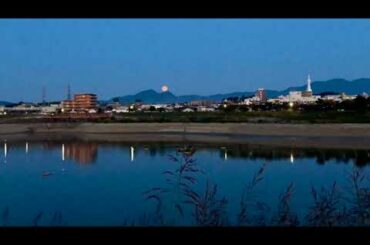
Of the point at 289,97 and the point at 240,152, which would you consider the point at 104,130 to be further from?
the point at 289,97

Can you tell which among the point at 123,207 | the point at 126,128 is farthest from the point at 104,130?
the point at 123,207

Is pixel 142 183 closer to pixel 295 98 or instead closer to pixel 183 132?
pixel 183 132

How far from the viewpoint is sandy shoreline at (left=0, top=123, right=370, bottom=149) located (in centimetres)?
2792

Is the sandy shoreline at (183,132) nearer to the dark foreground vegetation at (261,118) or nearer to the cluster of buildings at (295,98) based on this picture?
the dark foreground vegetation at (261,118)

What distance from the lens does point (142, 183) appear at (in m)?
11.0

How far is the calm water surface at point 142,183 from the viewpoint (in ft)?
21.3

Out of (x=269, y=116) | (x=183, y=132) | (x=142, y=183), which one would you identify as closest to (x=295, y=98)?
(x=269, y=116)

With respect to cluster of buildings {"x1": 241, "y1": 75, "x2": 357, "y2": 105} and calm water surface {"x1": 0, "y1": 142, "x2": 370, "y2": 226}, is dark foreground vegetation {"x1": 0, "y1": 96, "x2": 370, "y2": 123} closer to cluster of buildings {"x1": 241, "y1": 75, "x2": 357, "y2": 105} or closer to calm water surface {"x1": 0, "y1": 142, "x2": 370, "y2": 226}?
cluster of buildings {"x1": 241, "y1": 75, "x2": 357, "y2": 105}

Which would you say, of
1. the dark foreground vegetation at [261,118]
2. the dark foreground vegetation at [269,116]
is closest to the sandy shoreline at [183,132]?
the dark foreground vegetation at [261,118]

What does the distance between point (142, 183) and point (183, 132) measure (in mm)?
21595
